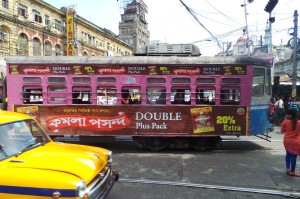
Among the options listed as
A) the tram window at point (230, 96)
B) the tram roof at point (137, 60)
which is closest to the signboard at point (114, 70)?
the tram roof at point (137, 60)

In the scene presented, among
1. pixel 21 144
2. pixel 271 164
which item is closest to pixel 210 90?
pixel 271 164

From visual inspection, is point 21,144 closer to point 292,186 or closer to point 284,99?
point 292,186

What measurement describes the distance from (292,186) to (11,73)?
8195 mm

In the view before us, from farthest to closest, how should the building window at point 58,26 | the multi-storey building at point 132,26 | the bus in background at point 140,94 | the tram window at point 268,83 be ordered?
the multi-storey building at point 132,26 < the building window at point 58,26 < the tram window at point 268,83 < the bus in background at point 140,94

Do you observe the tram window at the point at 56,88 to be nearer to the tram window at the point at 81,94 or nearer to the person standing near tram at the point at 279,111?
the tram window at the point at 81,94

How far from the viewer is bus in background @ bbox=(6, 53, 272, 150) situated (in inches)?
351

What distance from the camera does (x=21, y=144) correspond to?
4219 mm

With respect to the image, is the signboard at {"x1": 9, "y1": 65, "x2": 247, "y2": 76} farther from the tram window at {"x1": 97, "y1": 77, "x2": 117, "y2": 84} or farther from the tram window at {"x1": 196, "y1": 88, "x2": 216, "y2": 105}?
the tram window at {"x1": 196, "y1": 88, "x2": 216, "y2": 105}

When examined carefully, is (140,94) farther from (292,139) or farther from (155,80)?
(292,139)

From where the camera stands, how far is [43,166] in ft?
11.8

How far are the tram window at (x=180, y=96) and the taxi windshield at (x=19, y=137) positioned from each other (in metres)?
4.79

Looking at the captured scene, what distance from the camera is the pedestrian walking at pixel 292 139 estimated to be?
6.44 m

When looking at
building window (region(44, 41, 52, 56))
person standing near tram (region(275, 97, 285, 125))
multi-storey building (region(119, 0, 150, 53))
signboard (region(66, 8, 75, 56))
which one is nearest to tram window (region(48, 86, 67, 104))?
person standing near tram (region(275, 97, 285, 125))

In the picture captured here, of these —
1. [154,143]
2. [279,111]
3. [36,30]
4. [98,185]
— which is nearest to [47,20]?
[36,30]
